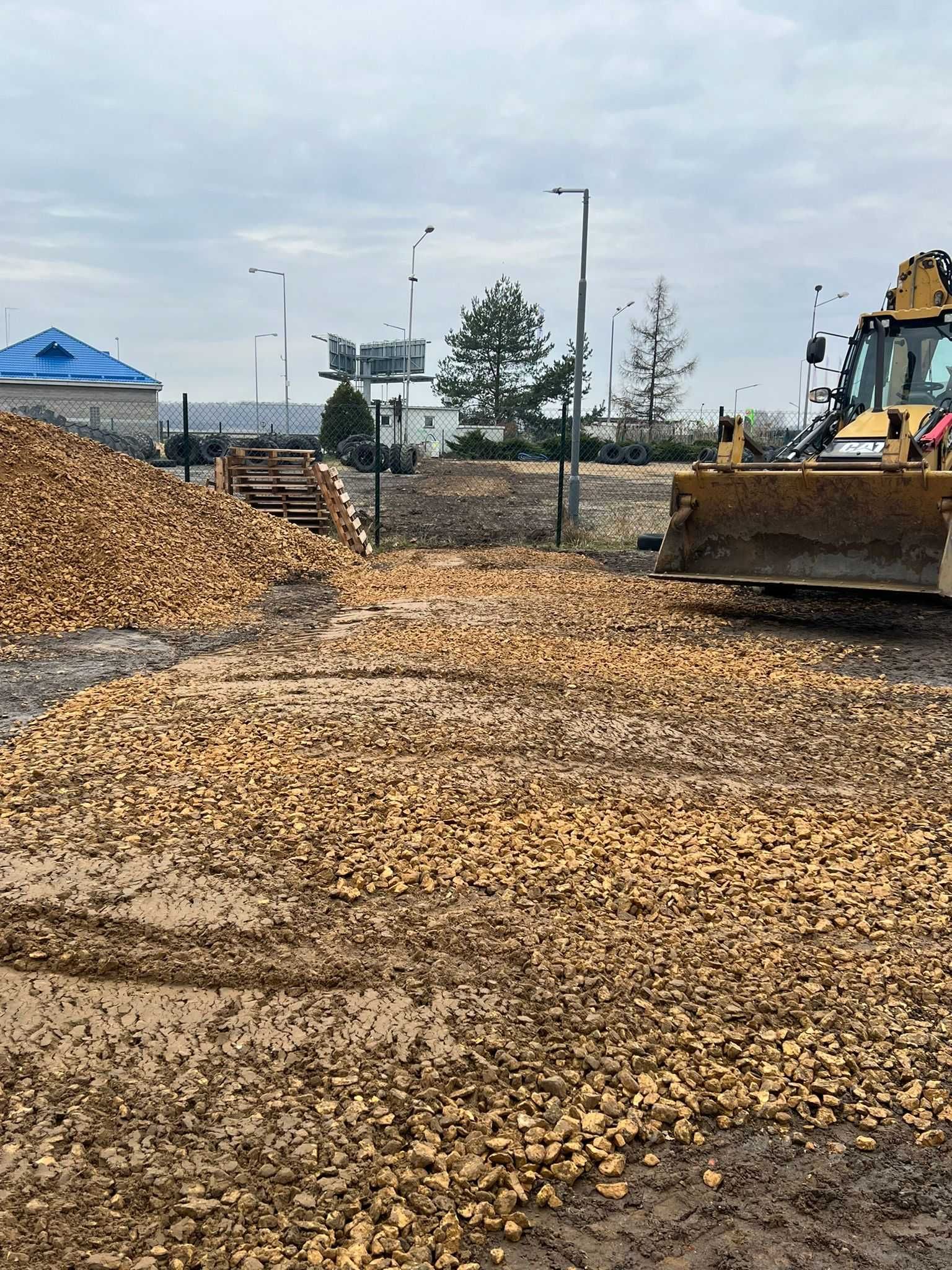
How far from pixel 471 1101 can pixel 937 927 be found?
1980mm

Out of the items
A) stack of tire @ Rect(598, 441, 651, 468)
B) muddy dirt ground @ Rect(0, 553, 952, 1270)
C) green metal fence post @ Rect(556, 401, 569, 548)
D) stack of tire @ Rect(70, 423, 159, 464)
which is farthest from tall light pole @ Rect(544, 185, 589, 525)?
stack of tire @ Rect(598, 441, 651, 468)

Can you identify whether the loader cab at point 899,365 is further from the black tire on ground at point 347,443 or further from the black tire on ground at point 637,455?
the black tire on ground at point 637,455

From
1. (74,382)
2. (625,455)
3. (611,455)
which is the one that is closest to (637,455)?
(625,455)

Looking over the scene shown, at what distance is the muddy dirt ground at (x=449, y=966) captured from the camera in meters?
2.37

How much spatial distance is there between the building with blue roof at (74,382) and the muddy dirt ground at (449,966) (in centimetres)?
3970

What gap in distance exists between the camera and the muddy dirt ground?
93.3 inches

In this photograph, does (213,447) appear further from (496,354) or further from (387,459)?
(496,354)

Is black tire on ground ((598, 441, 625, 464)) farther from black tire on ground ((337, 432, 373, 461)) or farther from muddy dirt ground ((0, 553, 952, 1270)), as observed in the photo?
muddy dirt ground ((0, 553, 952, 1270))

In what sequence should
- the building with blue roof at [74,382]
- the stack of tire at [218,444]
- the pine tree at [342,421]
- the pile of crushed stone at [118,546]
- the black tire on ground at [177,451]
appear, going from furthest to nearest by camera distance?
the building with blue roof at [74,382]
the pine tree at [342,421]
the stack of tire at [218,444]
the black tire on ground at [177,451]
the pile of crushed stone at [118,546]

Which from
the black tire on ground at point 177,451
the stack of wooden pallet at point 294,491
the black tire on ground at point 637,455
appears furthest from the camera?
the black tire on ground at point 637,455

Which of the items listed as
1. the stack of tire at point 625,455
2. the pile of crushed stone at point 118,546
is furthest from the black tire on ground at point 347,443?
the pile of crushed stone at point 118,546

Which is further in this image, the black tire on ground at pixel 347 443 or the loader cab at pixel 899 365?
the black tire on ground at pixel 347 443

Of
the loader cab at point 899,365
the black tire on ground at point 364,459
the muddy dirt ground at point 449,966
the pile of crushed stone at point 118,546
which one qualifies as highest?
the loader cab at point 899,365

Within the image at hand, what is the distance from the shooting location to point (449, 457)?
40.3m
